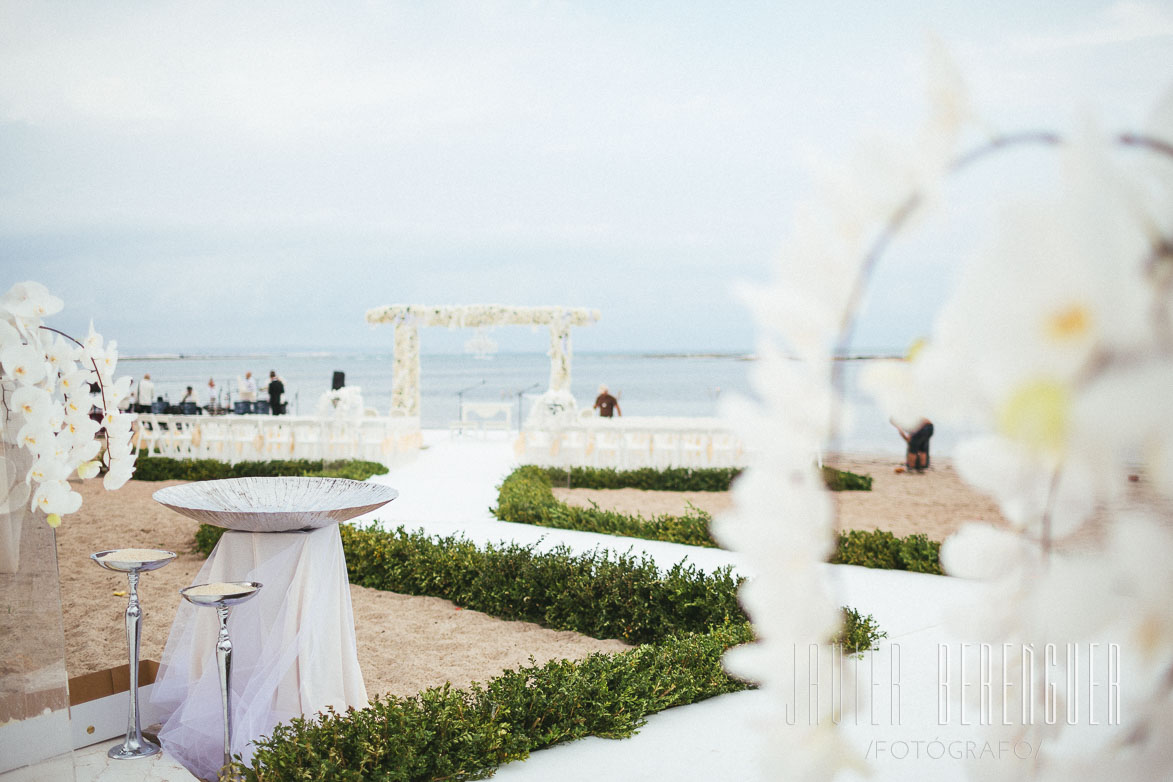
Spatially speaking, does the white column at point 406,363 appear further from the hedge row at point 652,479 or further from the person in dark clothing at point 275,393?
the hedge row at point 652,479

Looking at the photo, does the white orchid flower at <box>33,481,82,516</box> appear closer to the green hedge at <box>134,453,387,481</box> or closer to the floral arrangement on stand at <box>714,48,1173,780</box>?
the floral arrangement on stand at <box>714,48,1173,780</box>

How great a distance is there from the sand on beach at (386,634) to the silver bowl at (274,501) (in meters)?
1.05

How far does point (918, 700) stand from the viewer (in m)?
3.31

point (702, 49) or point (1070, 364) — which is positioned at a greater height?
point (702, 49)

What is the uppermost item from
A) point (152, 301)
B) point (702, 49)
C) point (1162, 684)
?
point (702, 49)

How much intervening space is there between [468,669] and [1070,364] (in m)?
4.23

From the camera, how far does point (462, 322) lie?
16.4m

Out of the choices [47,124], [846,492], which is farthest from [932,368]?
[47,124]

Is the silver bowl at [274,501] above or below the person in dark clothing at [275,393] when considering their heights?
below

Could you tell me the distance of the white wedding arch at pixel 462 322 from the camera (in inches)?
627

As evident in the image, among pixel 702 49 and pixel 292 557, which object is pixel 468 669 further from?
pixel 702 49

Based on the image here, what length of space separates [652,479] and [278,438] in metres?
6.04

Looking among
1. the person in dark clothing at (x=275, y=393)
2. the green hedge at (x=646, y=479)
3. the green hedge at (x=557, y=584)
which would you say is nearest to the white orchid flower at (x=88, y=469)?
the green hedge at (x=557, y=584)

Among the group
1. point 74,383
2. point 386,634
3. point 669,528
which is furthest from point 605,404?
point 74,383
